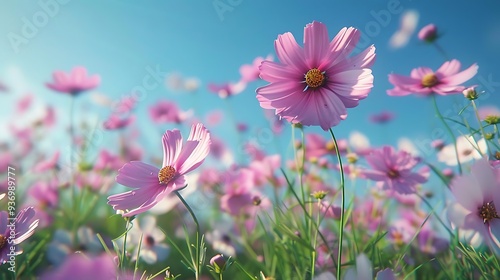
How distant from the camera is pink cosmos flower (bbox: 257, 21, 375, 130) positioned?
0.51 m

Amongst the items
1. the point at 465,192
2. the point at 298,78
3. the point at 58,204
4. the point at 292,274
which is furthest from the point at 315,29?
the point at 58,204

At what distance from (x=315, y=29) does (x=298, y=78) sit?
74mm

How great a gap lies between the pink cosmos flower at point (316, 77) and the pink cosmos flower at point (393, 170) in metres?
0.36

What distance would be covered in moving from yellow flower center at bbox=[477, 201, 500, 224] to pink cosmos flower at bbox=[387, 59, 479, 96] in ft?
0.73

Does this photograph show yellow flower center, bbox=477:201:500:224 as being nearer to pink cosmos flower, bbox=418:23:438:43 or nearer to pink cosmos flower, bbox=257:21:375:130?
pink cosmos flower, bbox=257:21:375:130

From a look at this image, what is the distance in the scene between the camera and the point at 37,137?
1905mm

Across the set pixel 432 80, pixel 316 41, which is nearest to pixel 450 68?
pixel 432 80

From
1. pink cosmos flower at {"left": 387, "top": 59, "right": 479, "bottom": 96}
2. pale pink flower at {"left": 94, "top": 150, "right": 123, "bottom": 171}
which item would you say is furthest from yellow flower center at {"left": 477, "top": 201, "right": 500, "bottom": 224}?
pale pink flower at {"left": 94, "top": 150, "right": 123, "bottom": 171}

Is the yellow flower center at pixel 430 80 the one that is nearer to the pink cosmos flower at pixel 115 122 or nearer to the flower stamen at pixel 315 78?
the flower stamen at pixel 315 78

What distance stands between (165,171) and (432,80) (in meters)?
0.55

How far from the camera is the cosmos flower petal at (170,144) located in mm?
581

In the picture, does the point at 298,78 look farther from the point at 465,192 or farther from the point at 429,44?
the point at 429,44

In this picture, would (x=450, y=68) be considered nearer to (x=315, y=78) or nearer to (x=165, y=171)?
(x=315, y=78)

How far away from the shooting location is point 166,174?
1.81 feet
